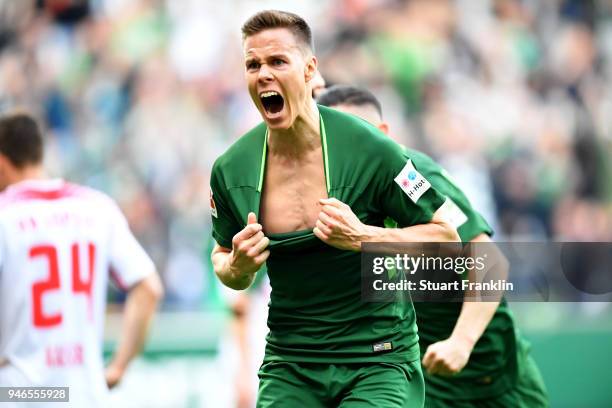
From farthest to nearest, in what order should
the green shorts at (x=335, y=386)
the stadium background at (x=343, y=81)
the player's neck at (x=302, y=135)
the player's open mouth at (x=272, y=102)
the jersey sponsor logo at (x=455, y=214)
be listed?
the stadium background at (x=343, y=81) < the jersey sponsor logo at (x=455, y=214) < the player's neck at (x=302, y=135) < the player's open mouth at (x=272, y=102) < the green shorts at (x=335, y=386)

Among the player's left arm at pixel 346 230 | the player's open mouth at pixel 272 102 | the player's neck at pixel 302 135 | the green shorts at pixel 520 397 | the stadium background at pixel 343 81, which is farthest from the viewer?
the stadium background at pixel 343 81

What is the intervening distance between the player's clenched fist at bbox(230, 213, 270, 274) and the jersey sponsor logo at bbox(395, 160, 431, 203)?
2.26 ft

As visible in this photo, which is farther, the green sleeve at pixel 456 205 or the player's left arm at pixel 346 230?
the green sleeve at pixel 456 205

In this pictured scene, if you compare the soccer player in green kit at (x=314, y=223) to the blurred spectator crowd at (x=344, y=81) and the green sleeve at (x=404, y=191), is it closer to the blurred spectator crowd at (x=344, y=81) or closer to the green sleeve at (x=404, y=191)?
the green sleeve at (x=404, y=191)

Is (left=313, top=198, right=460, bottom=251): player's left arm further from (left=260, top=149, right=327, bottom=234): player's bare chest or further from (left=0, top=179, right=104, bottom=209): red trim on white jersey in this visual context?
(left=0, top=179, right=104, bottom=209): red trim on white jersey

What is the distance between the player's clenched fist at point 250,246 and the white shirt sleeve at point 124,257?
5.26ft

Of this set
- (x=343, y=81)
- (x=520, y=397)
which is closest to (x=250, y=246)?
(x=520, y=397)

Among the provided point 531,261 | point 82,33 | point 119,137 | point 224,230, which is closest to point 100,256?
point 224,230

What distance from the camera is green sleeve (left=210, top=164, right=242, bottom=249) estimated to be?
555 cm

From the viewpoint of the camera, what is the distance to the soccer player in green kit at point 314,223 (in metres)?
5.30

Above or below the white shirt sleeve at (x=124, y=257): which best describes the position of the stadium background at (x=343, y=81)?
above

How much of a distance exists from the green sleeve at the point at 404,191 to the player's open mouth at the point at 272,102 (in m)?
0.59

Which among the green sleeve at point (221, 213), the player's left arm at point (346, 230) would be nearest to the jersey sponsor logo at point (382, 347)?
the player's left arm at point (346, 230)
